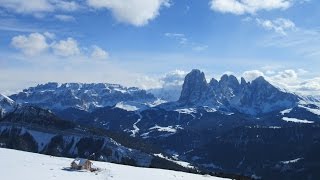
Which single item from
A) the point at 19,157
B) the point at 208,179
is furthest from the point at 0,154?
the point at 208,179

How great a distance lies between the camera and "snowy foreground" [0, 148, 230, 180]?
73375 mm

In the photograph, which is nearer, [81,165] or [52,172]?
[52,172]

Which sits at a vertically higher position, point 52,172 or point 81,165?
point 81,165

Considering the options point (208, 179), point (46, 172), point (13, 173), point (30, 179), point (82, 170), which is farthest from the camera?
point (208, 179)

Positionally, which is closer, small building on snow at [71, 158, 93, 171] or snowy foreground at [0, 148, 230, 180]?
snowy foreground at [0, 148, 230, 180]

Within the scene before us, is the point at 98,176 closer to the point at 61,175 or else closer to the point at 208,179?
the point at 61,175

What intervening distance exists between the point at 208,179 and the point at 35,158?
34461 mm

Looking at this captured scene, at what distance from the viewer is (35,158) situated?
98125 mm

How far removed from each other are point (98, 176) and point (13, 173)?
1399 cm

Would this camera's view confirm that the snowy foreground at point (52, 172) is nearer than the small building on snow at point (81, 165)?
Yes

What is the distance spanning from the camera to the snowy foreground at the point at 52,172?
241ft

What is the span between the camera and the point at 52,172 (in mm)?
78938

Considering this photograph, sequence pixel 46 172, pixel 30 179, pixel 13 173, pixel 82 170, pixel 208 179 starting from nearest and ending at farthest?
pixel 30 179 < pixel 13 173 < pixel 46 172 < pixel 82 170 < pixel 208 179

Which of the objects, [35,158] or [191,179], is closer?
[191,179]
